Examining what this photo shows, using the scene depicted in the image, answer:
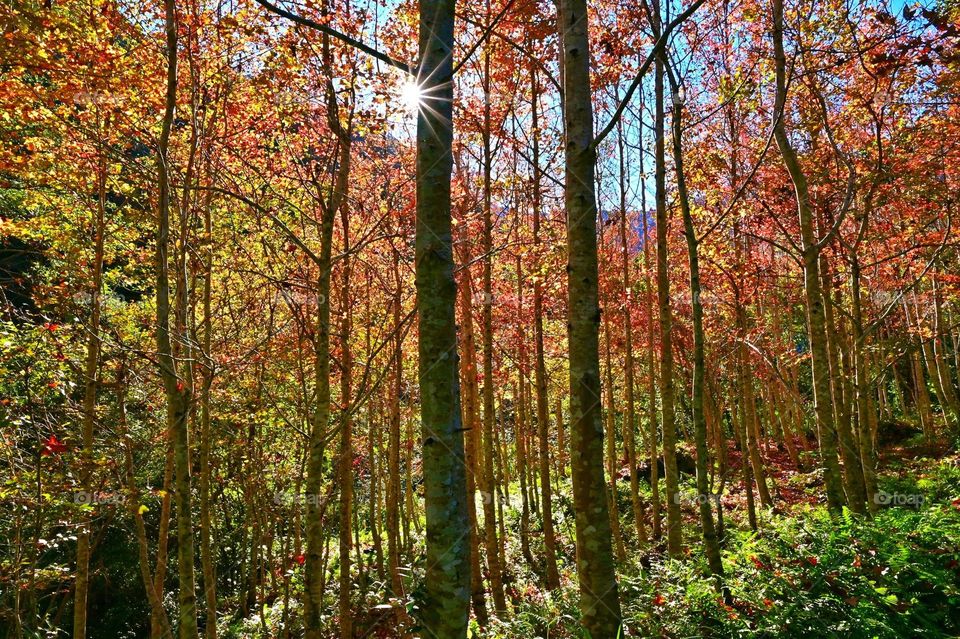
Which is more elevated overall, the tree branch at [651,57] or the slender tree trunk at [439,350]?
the tree branch at [651,57]

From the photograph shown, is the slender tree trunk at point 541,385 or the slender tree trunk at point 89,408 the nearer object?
the slender tree trunk at point 89,408

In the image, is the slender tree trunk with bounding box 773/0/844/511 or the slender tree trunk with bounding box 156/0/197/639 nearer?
the slender tree trunk with bounding box 156/0/197/639

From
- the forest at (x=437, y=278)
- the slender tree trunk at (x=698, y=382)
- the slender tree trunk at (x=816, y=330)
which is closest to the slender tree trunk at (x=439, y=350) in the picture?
the forest at (x=437, y=278)

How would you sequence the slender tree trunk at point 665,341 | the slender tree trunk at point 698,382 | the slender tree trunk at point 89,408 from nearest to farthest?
the slender tree trunk at point 698,382 → the slender tree trunk at point 89,408 → the slender tree trunk at point 665,341

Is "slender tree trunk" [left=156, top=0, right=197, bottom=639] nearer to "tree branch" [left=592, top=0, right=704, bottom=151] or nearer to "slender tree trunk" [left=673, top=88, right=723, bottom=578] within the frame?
"tree branch" [left=592, top=0, right=704, bottom=151]

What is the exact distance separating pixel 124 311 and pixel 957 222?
16.6m

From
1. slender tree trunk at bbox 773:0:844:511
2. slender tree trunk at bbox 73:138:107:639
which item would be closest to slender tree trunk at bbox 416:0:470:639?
slender tree trunk at bbox 73:138:107:639

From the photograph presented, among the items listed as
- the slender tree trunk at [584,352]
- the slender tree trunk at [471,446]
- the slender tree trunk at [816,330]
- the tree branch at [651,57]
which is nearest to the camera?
the tree branch at [651,57]

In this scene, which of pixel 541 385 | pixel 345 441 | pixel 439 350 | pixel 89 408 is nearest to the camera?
pixel 439 350

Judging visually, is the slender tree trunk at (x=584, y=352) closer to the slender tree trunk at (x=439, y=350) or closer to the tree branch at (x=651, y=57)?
the tree branch at (x=651, y=57)

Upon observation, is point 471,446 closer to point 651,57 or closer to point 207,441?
point 207,441

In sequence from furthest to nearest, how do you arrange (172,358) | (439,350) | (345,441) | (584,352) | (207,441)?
(207,441) < (345,441) < (172,358) < (584,352) < (439,350)

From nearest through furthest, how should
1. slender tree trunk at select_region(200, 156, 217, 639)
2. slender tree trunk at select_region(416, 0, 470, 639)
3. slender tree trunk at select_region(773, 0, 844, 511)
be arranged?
slender tree trunk at select_region(416, 0, 470, 639), slender tree trunk at select_region(773, 0, 844, 511), slender tree trunk at select_region(200, 156, 217, 639)

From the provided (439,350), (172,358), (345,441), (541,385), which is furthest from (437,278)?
(541,385)
